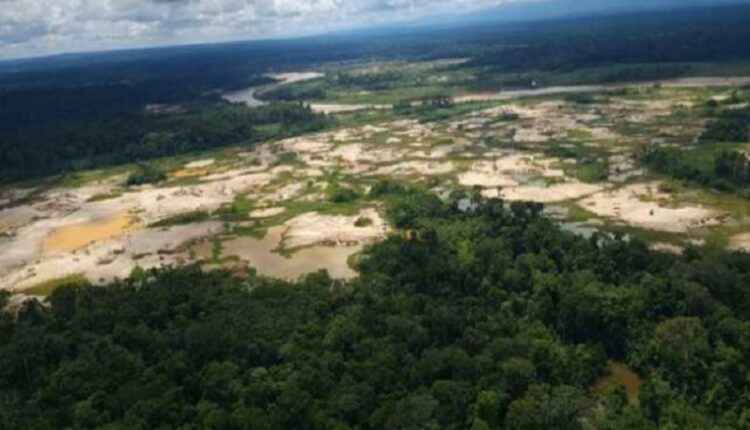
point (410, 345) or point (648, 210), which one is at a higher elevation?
point (410, 345)

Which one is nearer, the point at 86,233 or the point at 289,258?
the point at 289,258

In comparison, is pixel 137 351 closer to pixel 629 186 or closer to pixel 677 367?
pixel 677 367

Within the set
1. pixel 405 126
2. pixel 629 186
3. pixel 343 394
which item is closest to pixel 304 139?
pixel 405 126

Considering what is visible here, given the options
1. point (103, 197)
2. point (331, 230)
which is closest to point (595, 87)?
point (331, 230)

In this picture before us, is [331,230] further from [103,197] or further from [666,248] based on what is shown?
[103,197]

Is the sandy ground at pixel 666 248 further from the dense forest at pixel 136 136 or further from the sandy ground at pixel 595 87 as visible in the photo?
the sandy ground at pixel 595 87

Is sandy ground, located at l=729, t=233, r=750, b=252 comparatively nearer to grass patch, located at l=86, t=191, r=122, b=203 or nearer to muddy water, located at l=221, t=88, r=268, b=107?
grass patch, located at l=86, t=191, r=122, b=203

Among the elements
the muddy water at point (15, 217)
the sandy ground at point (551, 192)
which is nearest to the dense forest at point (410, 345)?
the sandy ground at point (551, 192)

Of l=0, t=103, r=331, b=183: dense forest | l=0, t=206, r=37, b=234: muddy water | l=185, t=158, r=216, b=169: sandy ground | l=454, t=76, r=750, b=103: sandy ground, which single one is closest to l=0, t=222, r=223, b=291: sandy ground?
l=0, t=206, r=37, b=234: muddy water
